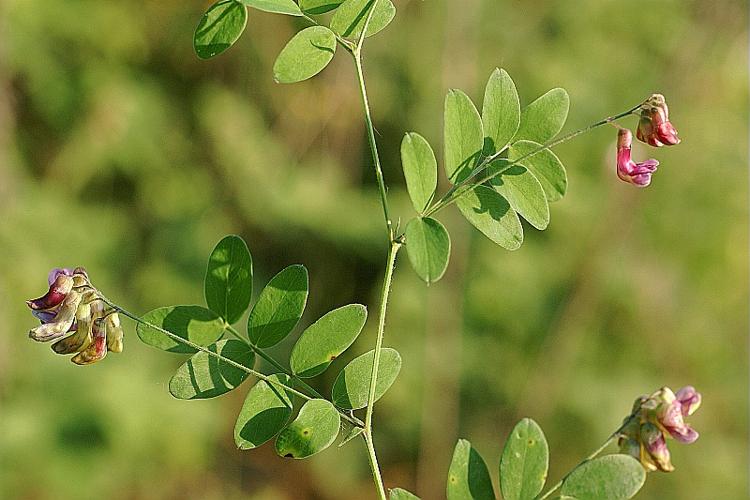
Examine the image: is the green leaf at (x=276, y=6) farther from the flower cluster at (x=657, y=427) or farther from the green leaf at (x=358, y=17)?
the flower cluster at (x=657, y=427)

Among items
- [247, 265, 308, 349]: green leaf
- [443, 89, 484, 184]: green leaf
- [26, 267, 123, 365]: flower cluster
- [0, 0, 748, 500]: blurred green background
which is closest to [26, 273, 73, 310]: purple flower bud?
[26, 267, 123, 365]: flower cluster

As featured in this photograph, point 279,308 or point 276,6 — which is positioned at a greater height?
point 276,6

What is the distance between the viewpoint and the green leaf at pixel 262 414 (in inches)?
20.4

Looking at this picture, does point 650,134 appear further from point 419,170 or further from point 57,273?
point 57,273

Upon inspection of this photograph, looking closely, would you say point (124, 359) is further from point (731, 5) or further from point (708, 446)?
point (731, 5)

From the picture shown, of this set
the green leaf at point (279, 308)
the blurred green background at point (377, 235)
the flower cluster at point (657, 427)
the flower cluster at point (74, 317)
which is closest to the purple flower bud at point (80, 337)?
the flower cluster at point (74, 317)

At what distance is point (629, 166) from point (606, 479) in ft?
0.62

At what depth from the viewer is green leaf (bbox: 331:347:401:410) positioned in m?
0.53

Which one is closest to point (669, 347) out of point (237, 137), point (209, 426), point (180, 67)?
point (209, 426)

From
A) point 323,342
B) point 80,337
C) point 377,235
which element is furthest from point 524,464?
point 377,235

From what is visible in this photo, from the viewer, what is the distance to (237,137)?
276 centimetres

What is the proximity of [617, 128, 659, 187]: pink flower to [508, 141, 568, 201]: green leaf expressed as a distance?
41 mm

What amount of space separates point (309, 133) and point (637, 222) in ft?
3.57

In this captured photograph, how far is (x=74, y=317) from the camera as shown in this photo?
0.49 m
